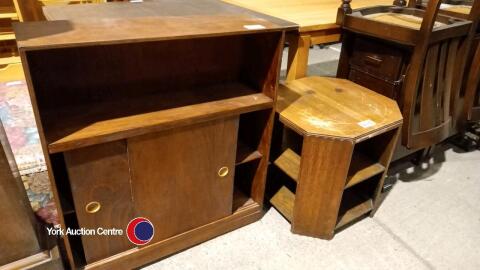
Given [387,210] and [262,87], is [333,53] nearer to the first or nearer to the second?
[387,210]

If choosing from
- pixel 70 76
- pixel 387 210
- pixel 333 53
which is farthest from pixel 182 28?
pixel 333 53

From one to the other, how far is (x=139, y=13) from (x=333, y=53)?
311cm

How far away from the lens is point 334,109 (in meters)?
1.56

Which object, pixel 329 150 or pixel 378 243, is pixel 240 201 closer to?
pixel 329 150

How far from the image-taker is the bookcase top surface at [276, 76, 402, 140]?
140cm

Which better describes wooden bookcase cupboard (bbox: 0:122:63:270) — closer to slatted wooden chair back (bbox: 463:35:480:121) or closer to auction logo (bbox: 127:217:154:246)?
auction logo (bbox: 127:217:154:246)

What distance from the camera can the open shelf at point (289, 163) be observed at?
61.3 inches

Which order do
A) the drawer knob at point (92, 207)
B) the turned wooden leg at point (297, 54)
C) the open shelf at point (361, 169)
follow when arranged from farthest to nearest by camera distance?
the turned wooden leg at point (297, 54) < the open shelf at point (361, 169) < the drawer knob at point (92, 207)

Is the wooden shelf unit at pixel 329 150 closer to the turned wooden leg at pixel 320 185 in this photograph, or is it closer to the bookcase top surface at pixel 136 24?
the turned wooden leg at pixel 320 185

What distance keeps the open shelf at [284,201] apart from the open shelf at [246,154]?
12.6 inches

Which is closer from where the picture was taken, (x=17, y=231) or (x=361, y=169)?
(x=17, y=231)

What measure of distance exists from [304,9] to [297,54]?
396mm

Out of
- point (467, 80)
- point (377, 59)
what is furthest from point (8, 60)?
point (467, 80)

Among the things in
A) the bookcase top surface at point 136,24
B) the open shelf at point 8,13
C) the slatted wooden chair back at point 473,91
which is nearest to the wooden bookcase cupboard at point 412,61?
the slatted wooden chair back at point 473,91
